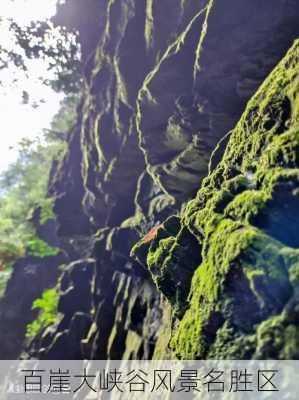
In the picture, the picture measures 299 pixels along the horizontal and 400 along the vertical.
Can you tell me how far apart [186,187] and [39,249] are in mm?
17143

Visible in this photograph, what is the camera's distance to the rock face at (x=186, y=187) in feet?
15.9

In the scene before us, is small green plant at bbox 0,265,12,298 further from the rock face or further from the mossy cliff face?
the mossy cliff face

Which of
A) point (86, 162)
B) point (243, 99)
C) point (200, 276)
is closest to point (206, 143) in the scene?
point (243, 99)

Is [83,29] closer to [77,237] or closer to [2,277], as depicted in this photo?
[77,237]

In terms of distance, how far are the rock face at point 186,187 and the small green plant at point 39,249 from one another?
Answer: 2.91m

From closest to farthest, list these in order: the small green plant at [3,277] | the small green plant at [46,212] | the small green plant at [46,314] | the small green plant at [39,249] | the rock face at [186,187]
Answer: the rock face at [186,187] → the small green plant at [46,314] → the small green plant at [3,277] → the small green plant at [39,249] → the small green plant at [46,212]

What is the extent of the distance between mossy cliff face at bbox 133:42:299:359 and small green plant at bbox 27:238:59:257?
70.9 ft

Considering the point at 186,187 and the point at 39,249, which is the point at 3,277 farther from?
the point at 186,187

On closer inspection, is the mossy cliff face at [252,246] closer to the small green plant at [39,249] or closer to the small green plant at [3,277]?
the small green plant at [39,249]

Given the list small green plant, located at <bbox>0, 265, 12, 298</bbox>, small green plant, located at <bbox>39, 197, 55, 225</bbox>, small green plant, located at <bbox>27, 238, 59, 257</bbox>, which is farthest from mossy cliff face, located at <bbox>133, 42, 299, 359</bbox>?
small green plant, located at <bbox>39, 197, 55, 225</bbox>

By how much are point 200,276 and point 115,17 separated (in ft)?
43.1

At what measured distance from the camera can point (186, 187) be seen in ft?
40.5

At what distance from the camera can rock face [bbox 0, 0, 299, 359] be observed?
4.84 meters

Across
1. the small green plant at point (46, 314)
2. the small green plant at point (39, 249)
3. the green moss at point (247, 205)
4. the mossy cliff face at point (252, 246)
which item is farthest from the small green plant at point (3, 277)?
the green moss at point (247, 205)
